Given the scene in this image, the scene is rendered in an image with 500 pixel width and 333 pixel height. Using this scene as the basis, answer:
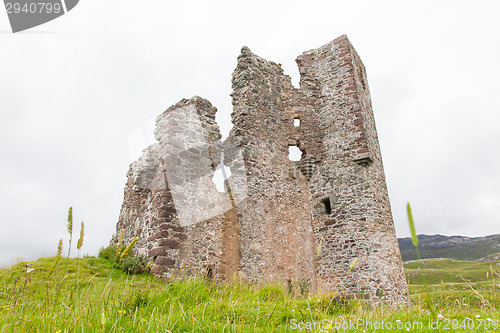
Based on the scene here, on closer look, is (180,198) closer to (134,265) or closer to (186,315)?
(134,265)

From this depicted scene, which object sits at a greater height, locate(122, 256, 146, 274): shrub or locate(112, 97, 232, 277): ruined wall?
locate(112, 97, 232, 277): ruined wall

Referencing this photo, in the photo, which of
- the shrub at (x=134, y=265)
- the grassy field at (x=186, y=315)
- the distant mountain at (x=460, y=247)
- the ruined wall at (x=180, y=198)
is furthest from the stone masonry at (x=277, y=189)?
the distant mountain at (x=460, y=247)

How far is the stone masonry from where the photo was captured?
883cm

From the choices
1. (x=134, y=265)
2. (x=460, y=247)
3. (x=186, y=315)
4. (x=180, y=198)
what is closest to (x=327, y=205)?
(x=180, y=198)

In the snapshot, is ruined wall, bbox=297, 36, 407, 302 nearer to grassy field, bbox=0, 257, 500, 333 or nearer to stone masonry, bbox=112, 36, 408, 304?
stone masonry, bbox=112, 36, 408, 304

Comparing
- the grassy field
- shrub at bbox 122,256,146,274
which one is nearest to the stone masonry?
shrub at bbox 122,256,146,274

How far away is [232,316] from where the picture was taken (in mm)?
4004

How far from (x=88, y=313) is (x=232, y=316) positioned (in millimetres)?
1585

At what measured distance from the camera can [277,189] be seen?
11.1 m

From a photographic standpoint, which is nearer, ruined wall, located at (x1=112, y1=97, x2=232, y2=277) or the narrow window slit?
ruined wall, located at (x1=112, y1=97, x2=232, y2=277)

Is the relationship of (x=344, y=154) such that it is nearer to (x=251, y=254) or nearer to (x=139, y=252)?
(x=251, y=254)

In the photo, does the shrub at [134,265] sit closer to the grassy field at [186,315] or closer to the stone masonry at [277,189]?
the stone masonry at [277,189]

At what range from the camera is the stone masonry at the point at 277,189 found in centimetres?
883

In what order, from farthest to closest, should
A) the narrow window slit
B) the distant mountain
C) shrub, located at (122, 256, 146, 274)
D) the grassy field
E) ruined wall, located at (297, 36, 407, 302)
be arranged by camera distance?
the distant mountain
the narrow window slit
ruined wall, located at (297, 36, 407, 302)
shrub, located at (122, 256, 146, 274)
the grassy field
